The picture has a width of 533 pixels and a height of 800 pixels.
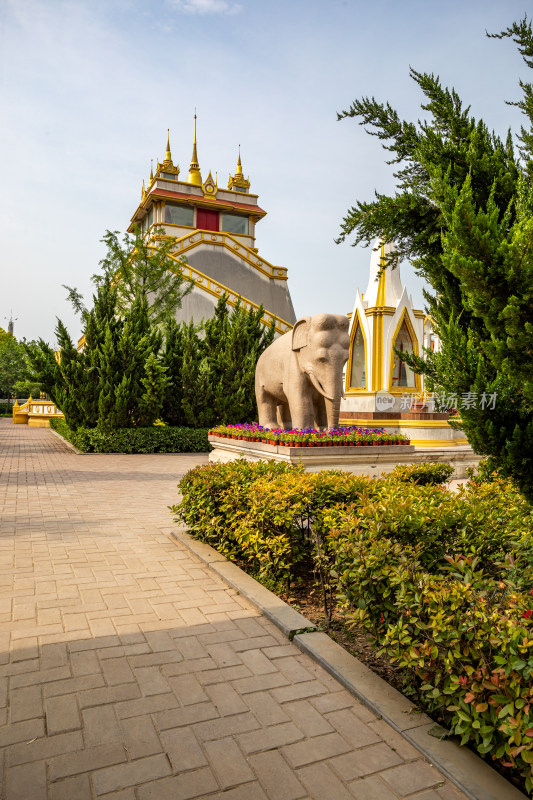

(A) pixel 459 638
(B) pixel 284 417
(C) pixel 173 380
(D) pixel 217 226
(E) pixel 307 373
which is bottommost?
(A) pixel 459 638

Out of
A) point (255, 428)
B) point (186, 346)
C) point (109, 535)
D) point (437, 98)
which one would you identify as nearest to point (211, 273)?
point (186, 346)

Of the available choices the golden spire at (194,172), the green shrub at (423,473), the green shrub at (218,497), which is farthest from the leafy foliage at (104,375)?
the golden spire at (194,172)

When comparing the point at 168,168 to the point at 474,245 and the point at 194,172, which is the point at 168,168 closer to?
the point at 194,172

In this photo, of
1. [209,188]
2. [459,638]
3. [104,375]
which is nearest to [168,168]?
[209,188]

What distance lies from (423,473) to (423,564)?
3.18 metres

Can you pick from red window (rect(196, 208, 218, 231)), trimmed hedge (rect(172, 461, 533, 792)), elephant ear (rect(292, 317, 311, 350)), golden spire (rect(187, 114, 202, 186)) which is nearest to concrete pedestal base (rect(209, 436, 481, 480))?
elephant ear (rect(292, 317, 311, 350))

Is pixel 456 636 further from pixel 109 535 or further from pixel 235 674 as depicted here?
pixel 109 535

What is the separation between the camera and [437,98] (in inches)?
132

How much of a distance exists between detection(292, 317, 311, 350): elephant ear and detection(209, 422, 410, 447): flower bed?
5.16 feet

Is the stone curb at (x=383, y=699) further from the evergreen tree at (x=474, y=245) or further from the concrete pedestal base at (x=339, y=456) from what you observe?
the concrete pedestal base at (x=339, y=456)

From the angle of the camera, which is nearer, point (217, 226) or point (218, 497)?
point (218, 497)

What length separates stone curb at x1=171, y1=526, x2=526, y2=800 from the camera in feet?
7.30

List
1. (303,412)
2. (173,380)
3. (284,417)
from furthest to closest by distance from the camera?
(173,380)
(284,417)
(303,412)

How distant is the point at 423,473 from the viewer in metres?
6.75
